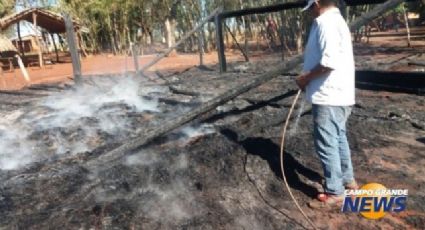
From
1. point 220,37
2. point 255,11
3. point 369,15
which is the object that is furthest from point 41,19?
point 369,15

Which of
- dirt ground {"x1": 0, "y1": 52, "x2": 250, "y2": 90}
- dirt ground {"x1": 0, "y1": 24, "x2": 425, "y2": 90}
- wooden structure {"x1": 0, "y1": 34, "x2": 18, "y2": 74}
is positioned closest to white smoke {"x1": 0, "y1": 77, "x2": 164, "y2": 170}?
dirt ground {"x1": 0, "y1": 24, "x2": 425, "y2": 90}

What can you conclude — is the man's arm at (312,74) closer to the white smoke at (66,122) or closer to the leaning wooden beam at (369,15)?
the leaning wooden beam at (369,15)

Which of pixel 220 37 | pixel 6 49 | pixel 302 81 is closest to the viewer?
pixel 302 81

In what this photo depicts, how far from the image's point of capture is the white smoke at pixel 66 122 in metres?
5.26

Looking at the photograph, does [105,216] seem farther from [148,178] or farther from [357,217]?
[357,217]

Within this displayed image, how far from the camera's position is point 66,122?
6461 mm

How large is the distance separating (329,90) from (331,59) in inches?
10.4

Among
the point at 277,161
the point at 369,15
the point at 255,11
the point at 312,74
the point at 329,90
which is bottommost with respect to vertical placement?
the point at 277,161

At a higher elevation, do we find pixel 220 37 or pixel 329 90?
pixel 220 37

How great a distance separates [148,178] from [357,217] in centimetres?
187

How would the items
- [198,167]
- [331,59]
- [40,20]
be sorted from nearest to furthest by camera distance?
[331,59] < [198,167] < [40,20]

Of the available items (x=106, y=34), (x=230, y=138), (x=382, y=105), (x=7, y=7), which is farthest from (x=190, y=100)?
(x=106, y=34)

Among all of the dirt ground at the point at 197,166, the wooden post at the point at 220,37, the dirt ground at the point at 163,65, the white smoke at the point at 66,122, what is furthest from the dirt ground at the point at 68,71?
the dirt ground at the point at 197,166

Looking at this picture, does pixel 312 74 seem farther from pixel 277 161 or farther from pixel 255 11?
pixel 255 11
